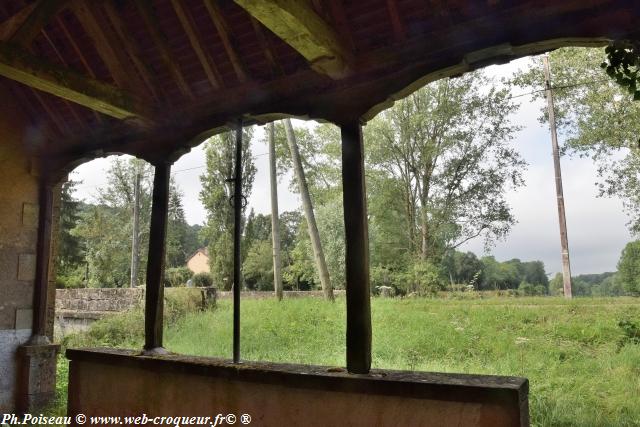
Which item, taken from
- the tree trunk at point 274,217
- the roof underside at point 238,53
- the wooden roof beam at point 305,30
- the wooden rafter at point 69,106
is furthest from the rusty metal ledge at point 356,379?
the tree trunk at point 274,217

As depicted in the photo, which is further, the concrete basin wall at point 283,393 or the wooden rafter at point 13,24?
the wooden rafter at point 13,24

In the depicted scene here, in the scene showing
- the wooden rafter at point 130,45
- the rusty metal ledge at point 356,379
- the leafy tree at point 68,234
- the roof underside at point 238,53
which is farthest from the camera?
the leafy tree at point 68,234

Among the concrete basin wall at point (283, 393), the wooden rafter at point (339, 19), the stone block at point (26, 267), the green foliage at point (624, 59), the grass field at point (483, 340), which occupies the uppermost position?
the wooden rafter at point (339, 19)

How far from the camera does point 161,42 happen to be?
3.51m

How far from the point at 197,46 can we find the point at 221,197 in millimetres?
13089

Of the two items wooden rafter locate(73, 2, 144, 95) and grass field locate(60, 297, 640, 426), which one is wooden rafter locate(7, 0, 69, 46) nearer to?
wooden rafter locate(73, 2, 144, 95)

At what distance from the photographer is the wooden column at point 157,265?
Answer: 3658mm

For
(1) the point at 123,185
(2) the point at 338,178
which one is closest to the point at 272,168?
(2) the point at 338,178

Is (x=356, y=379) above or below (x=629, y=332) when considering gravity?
above

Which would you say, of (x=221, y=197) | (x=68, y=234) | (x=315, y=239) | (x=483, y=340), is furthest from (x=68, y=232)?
(x=483, y=340)

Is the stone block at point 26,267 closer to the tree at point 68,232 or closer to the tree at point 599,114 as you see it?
the tree at point 599,114

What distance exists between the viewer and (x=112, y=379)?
11.7ft

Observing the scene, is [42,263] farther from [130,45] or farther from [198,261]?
[198,261]

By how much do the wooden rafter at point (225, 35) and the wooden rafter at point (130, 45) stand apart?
855 millimetres
